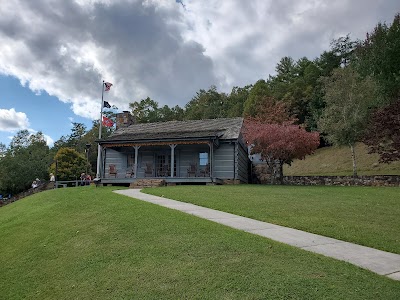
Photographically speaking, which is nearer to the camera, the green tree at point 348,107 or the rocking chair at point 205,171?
the rocking chair at point 205,171

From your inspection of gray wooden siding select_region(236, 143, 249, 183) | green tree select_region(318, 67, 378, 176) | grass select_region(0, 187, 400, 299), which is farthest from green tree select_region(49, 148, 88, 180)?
grass select_region(0, 187, 400, 299)

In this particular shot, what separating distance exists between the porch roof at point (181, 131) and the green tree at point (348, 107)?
24.9ft

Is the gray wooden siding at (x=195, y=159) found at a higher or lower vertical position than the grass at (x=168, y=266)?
higher

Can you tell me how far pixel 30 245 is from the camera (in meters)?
8.27

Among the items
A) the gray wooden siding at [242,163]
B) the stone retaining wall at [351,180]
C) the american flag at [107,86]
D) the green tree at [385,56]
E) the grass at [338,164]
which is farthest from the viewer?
the grass at [338,164]

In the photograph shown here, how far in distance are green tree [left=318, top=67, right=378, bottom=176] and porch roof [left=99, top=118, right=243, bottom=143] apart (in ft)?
24.9

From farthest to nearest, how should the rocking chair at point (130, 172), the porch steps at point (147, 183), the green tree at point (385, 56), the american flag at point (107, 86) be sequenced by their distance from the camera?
the american flag at point (107, 86) → the rocking chair at point (130, 172) → the green tree at point (385, 56) → the porch steps at point (147, 183)

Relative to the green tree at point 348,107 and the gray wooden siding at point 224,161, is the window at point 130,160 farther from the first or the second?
the green tree at point 348,107

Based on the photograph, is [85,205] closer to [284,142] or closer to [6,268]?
[6,268]

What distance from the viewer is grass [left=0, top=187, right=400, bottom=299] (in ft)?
14.0

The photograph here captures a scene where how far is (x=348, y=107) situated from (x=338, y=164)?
8.32 metres

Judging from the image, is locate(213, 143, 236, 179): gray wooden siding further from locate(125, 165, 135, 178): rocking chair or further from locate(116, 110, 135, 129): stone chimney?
locate(116, 110, 135, 129): stone chimney

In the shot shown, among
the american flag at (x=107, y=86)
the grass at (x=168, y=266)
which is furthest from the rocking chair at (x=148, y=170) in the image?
the grass at (x=168, y=266)

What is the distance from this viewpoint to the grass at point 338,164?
2878cm
